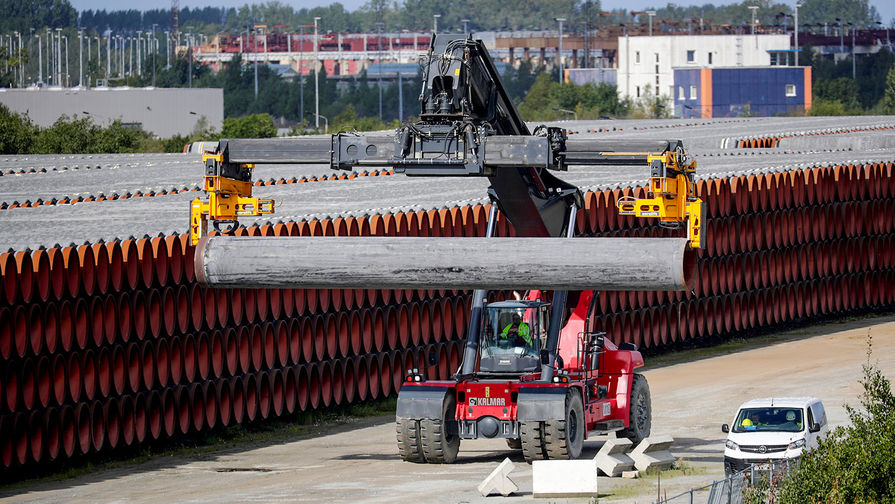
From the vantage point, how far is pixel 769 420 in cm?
2645

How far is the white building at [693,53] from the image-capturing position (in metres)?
193

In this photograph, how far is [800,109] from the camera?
164 m

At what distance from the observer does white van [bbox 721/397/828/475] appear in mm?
25547

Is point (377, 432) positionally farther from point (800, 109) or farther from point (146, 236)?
point (800, 109)

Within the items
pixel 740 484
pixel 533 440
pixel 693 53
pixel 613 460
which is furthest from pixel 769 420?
pixel 693 53

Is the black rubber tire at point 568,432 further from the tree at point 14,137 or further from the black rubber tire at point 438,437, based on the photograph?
the tree at point 14,137

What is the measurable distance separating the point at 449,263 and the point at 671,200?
11.9 feet

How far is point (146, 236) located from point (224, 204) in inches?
363

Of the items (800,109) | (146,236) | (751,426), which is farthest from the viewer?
(800,109)

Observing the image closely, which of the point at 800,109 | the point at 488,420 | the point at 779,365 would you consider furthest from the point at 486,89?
the point at 800,109

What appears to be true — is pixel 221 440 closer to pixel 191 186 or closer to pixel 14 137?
pixel 191 186

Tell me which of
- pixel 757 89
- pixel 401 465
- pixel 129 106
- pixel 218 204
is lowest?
pixel 401 465

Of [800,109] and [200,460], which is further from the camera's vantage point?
[800,109]

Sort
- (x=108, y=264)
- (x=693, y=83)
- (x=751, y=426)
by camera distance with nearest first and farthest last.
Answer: (x=751, y=426) → (x=108, y=264) → (x=693, y=83)
